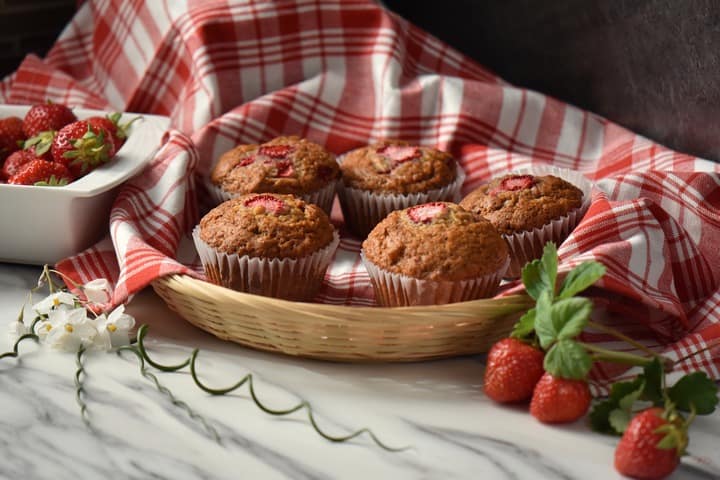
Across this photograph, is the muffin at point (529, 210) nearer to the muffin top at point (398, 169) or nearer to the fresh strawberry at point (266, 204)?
the muffin top at point (398, 169)

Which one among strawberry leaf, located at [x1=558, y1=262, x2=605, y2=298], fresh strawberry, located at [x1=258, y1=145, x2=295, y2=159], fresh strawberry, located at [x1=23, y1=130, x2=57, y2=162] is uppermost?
strawberry leaf, located at [x1=558, y1=262, x2=605, y2=298]

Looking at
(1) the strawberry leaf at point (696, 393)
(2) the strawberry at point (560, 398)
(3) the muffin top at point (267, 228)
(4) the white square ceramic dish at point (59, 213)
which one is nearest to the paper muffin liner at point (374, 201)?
(3) the muffin top at point (267, 228)

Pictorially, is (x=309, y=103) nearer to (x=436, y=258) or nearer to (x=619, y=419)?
(x=436, y=258)

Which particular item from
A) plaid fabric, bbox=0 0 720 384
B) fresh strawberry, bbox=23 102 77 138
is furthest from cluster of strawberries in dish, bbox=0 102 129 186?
plaid fabric, bbox=0 0 720 384

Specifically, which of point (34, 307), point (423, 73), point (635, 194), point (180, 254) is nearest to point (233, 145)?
point (180, 254)

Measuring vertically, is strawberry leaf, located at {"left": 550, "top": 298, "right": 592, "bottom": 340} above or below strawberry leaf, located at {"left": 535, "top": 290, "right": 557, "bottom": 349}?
above

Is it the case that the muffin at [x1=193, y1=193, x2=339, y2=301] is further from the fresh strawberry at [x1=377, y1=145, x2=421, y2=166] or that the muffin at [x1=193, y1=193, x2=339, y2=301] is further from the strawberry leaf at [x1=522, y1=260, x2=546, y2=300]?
the strawberry leaf at [x1=522, y1=260, x2=546, y2=300]
